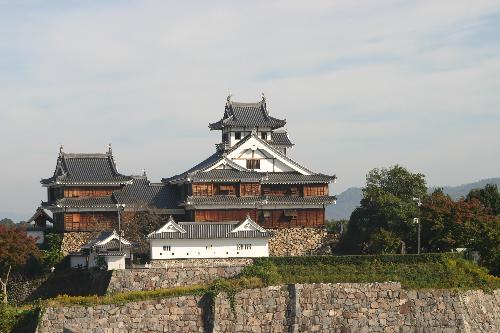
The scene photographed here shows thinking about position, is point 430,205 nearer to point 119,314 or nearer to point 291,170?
point 291,170

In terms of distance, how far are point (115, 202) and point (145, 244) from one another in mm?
4050

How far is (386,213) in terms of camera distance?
1961 inches

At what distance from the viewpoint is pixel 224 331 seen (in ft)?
136

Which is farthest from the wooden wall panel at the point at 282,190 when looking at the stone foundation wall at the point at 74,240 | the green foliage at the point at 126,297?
the green foliage at the point at 126,297

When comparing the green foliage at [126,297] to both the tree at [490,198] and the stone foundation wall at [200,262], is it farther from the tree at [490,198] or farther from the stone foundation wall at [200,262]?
the tree at [490,198]

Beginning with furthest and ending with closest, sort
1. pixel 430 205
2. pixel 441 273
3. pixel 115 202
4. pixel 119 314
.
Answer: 1. pixel 115 202
2. pixel 430 205
3. pixel 441 273
4. pixel 119 314

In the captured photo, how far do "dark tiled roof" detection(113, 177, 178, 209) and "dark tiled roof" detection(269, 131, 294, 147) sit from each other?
282 inches

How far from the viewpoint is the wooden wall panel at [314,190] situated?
53375 mm

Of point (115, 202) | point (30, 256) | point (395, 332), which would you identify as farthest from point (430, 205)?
point (30, 256)

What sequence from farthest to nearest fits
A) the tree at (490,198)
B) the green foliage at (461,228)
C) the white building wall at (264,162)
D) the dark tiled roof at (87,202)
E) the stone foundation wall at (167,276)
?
the white building wall at (264,162) < the tree at (490,198) < the dark tiled roof at (87,202) < the green foliage at (461,228) < the stone foundation wall at (167,276)

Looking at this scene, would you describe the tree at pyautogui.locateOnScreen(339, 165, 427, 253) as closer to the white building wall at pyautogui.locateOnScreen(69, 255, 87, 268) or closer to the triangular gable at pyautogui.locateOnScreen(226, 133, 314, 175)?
the triangular gable at pyautogui.locateOnScreen(226, 133, 314, 175)

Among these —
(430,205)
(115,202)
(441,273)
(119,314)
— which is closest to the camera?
(119,314)

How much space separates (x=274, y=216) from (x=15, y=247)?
45.1 ft

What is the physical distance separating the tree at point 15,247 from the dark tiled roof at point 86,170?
180 inches
